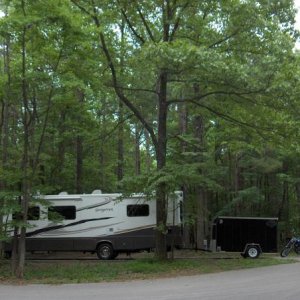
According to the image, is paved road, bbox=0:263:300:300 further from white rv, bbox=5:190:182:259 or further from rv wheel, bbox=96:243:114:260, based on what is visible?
rv wheel, bbox=96:243:114:260

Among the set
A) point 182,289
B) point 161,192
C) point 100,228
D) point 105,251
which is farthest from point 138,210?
point 182,289

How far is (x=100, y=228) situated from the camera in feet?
74.8

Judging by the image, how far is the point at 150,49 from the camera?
16.0 metres

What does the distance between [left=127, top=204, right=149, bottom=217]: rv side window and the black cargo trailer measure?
361cm

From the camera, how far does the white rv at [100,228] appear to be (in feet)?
74.4

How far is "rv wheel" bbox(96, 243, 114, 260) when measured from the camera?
22734 millimetres

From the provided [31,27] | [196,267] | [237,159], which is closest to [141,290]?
[196,267]

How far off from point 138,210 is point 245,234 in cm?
524

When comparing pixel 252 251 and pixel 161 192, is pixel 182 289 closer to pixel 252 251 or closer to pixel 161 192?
pixel 161 192

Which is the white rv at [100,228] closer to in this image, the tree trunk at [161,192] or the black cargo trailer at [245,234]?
the black cargo trailer at [245,234]

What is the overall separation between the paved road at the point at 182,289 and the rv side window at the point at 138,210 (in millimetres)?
7311

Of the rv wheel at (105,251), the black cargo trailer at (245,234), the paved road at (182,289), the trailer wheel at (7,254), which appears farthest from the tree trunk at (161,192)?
the trailer wheel at (7,254)

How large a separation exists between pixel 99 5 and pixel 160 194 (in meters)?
7.65

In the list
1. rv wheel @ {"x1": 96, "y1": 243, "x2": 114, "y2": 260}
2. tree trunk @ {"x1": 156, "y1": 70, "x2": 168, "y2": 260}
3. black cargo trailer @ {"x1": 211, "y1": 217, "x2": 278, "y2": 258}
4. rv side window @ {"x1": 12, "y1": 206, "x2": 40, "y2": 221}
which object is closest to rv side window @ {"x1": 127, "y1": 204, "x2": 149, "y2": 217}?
rv wheel @ {"x1": 96, "y1": 243, "x2": 114, "y2": 260}
